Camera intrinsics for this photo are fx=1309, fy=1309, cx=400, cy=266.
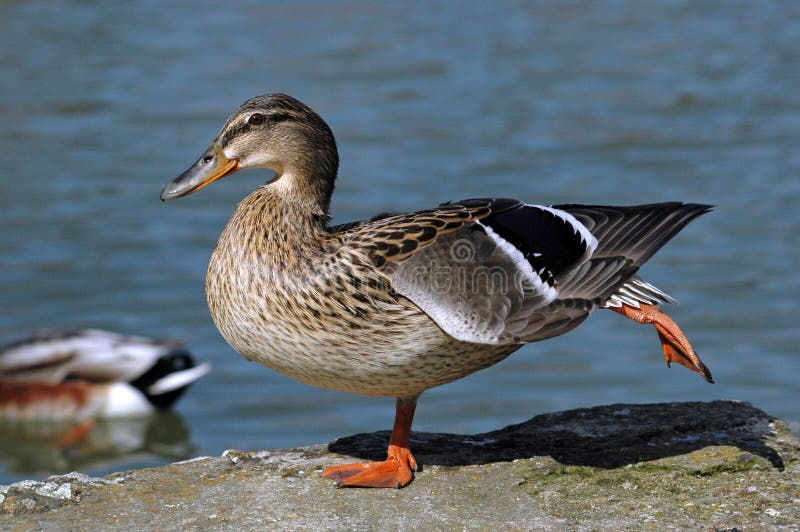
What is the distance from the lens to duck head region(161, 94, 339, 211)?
498cm

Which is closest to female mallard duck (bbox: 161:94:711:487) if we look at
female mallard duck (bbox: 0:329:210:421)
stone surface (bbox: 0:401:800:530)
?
stone surface (bbox: 0:401:800:530)

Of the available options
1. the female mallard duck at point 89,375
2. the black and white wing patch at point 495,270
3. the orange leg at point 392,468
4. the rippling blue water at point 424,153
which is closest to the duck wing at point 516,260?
the black and white wing patch at point 495,270

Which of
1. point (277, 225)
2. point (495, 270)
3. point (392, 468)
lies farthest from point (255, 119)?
point (392, 468)

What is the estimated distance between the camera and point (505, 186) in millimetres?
11977

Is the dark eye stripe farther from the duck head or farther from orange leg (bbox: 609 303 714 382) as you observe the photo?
orange leg (bbox: 609 303 714 382)

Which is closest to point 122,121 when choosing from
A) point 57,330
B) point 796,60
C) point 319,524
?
point 57,330

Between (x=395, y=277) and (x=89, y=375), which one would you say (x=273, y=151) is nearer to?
(x=395, y=277)

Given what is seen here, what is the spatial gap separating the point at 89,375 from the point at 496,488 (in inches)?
254

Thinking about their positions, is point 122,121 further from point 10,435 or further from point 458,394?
point 458,394

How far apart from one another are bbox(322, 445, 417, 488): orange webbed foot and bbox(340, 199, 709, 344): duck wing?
23.3 inches

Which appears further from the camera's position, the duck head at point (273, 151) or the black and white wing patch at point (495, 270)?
the duck head at point (273, 151)

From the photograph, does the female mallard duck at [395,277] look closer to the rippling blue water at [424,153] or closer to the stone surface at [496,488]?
the stone surface at [496,488]

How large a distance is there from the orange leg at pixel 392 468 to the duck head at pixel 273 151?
0.90 m

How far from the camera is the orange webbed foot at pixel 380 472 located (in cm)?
457
